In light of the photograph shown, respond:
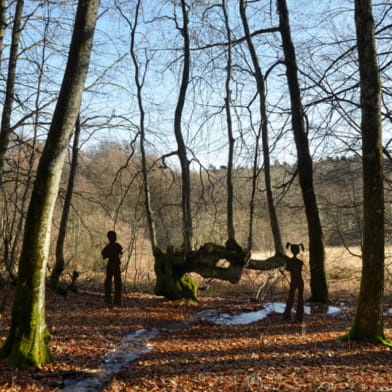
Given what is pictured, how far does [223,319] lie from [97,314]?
2.90 meters

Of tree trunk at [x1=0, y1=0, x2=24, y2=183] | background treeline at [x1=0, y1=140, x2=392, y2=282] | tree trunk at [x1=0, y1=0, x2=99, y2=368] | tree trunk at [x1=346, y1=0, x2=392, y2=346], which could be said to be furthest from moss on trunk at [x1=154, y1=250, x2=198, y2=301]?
tree trunk at [x1=0, y1=0, x2=99, y2=368]

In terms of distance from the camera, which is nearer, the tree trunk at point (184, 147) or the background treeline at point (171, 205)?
the tree trunk at point (184, 147)

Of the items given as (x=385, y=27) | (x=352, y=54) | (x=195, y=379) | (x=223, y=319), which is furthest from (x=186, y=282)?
(x=385, y=27)

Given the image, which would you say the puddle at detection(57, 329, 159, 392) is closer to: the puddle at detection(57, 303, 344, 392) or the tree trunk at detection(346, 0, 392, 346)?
the puddle at detection(57, 303, 344, 392)

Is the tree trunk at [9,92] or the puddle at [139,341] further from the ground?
the tree trunk at [9,92]

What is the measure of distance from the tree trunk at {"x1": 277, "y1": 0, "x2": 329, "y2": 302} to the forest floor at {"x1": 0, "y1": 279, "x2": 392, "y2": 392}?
1669mm

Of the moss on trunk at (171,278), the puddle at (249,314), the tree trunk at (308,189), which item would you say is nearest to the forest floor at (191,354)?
the puddle at (249,314)

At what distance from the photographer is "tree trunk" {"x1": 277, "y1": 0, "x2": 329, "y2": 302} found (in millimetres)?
11414

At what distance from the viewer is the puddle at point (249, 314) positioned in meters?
8.85

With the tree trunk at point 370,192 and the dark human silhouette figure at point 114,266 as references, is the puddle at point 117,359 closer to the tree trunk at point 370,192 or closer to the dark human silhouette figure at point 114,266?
the dark human silhouette figure at point 114,266

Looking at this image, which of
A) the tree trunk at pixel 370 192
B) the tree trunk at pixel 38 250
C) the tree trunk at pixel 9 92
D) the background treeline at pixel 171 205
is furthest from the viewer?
the background treeline at pixel 171 205

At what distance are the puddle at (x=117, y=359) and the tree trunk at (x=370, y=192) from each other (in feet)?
11.8

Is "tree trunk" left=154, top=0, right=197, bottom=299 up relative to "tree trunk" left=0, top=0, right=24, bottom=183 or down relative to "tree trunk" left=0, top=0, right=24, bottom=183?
down

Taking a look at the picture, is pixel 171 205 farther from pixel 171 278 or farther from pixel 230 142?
pixel 230 142
